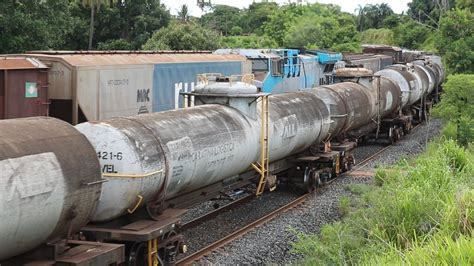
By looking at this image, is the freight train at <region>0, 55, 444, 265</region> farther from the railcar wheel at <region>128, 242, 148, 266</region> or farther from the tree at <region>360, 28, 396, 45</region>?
the tree at <region>360, 28, 396, 45</region>

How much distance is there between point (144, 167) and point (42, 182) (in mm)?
2264

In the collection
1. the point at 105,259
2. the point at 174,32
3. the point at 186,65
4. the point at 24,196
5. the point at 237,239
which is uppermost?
the point at 174,32

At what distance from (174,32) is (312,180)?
23757mm

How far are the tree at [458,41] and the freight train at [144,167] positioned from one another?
1425 cm

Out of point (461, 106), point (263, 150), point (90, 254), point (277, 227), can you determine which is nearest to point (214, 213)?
point (277, 227)

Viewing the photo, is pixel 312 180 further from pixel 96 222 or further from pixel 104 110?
pixel 96 222

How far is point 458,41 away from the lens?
28969mm

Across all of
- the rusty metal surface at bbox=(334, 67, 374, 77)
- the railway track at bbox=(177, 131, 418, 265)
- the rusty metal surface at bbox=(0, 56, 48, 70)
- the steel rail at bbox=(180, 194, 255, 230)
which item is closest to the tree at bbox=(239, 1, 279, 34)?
the rusty metal surface at bbox=(334, 67, 374, 77)

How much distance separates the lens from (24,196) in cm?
622

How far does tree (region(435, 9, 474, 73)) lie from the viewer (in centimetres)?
2877

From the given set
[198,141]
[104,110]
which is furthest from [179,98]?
[198,141]

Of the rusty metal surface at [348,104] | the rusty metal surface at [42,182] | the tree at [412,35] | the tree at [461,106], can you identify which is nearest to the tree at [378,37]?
the tree at [412,35]

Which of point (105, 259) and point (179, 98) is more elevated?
point (179, 98)

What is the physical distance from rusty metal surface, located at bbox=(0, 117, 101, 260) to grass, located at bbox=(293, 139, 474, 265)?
3.56 metres
